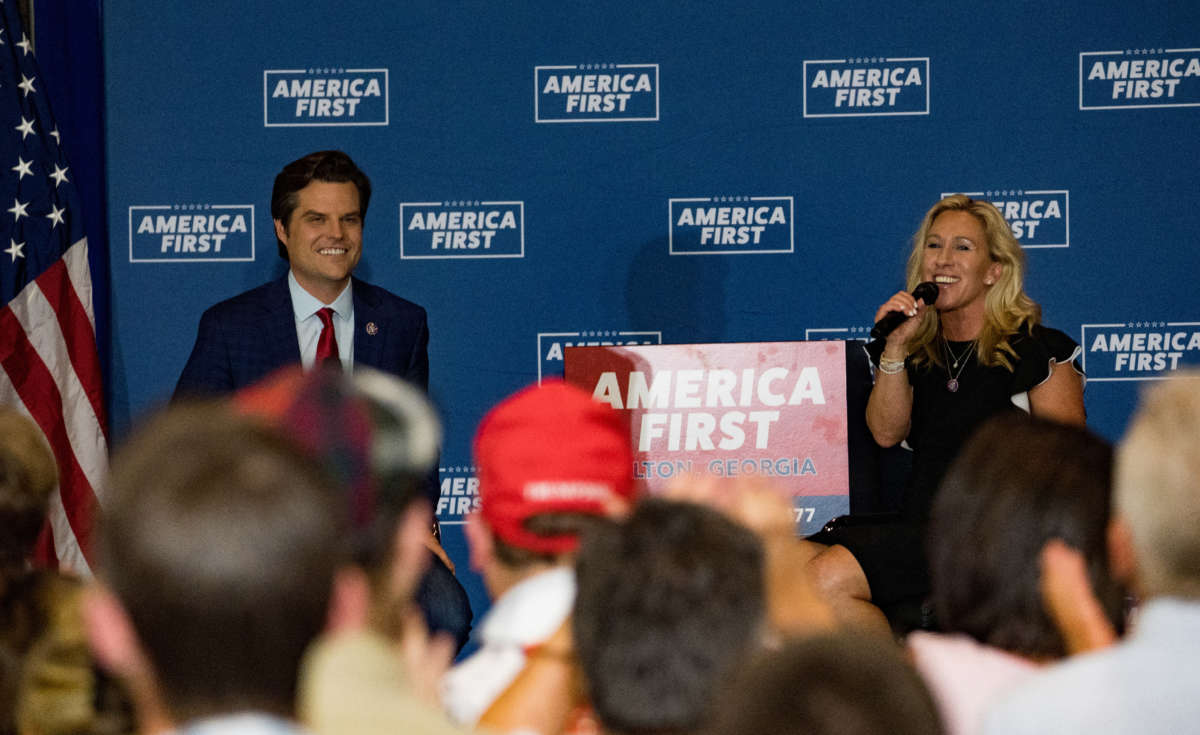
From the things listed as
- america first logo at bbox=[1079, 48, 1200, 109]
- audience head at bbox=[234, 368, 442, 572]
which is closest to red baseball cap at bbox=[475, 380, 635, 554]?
audience head at bbox=[234, 368, 442, 572]

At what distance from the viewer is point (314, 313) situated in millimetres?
3584

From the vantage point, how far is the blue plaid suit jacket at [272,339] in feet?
11.4

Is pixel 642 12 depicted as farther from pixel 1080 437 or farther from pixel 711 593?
pixel 711 593

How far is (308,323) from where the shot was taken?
11.8 ft

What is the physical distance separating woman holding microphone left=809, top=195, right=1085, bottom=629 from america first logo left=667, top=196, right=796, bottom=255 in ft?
2.75

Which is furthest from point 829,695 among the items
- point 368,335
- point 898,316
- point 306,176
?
point 306,176

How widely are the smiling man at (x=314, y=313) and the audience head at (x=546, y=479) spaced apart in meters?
2.06

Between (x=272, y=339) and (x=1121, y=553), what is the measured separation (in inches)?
107

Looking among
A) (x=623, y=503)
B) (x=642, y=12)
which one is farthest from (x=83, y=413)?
(x=623, y=503)

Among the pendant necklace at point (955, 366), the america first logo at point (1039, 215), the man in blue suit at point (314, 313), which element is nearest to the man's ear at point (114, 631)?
the man in blue suit at point (314, 313)

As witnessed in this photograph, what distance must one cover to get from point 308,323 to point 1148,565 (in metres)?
2.85

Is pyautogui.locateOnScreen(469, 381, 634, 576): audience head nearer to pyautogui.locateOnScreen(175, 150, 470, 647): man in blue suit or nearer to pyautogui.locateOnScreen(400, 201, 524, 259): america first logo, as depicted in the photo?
pyautogui.locateOnScreen(175, 150, 470, 647): man in blue suit

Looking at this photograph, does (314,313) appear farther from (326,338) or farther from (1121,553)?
(1121,553)

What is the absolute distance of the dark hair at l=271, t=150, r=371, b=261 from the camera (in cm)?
366
